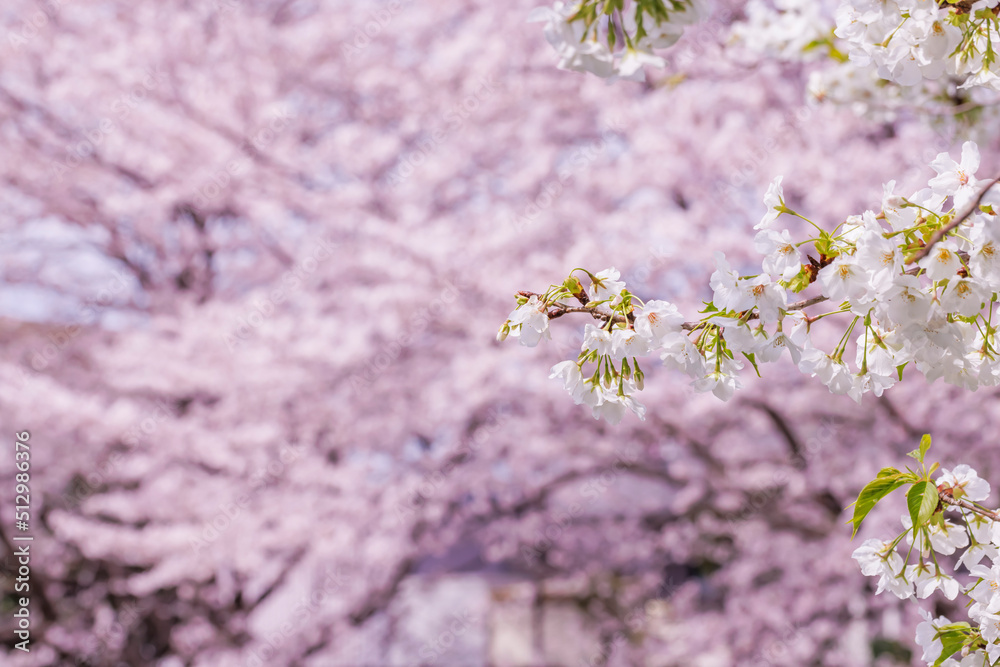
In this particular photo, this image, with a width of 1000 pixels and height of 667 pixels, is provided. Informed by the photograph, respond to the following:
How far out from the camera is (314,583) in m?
4.49

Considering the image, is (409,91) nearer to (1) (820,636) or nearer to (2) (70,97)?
(2) (70,97)

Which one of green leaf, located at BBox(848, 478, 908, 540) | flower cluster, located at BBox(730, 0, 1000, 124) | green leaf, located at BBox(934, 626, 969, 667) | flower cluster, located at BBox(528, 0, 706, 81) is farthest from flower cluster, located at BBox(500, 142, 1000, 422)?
flower cluster, located at BBox(730, 0, 1000, 124)

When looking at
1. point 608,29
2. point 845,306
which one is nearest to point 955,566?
point 845,306

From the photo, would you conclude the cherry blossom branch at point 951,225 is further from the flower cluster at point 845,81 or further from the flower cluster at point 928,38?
the flower cluster at point 845,81

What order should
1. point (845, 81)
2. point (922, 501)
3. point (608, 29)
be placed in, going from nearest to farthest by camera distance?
point (922, 501)
point (608, 29)
point (845, 81)

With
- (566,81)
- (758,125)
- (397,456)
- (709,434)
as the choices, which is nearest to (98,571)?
(397,456)

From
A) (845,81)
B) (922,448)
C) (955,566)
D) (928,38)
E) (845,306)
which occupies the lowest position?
(955,566)

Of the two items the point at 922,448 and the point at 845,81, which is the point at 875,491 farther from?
the point at 845,81

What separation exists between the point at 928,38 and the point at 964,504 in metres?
0.72

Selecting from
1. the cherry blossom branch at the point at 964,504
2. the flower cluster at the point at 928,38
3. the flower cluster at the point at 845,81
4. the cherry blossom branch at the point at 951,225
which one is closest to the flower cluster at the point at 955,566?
the cherry blossom branch at the point at 964,504

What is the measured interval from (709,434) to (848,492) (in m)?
0.87

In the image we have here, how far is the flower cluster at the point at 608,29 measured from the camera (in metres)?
0.99

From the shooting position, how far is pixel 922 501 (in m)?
0.90

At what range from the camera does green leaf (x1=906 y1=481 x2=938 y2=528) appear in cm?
88
